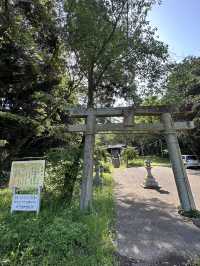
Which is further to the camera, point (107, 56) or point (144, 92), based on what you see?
point (144, 92)

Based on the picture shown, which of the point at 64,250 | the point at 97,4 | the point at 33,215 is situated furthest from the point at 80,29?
the point at 64,250

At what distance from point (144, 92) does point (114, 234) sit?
453cm

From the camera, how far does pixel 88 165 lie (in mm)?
7219

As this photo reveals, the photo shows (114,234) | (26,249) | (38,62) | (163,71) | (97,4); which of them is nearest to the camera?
(26,249)

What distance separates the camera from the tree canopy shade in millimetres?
Answer: 7398

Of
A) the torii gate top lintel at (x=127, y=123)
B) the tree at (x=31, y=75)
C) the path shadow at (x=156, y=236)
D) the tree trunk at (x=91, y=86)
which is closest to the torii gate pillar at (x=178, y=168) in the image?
the torii gate top lintel at (x=127, y=123)

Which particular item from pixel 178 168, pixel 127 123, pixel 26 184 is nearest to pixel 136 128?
pixel 127 123

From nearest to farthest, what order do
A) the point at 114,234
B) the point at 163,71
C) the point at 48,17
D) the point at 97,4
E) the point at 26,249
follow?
the point at 26,249 < the point at 114,234 < the point at 97,4 < the point at 163,71 < the point at 48,17

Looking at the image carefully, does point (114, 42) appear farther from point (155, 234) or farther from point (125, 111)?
point (155, 234)

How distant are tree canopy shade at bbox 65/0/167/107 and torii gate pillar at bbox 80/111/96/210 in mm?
845

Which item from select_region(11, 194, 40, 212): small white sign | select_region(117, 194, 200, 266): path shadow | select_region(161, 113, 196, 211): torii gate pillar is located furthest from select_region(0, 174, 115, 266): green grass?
select_region(161, 113, 196, 211): torii gate pillar

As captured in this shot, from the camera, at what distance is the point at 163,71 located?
8.08 m

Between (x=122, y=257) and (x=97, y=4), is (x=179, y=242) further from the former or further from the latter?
(x=97, y=4)

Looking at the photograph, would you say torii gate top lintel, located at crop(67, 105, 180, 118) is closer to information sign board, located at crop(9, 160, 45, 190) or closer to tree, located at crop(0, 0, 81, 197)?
tree, located at crop(0, 0, 81, 197)
